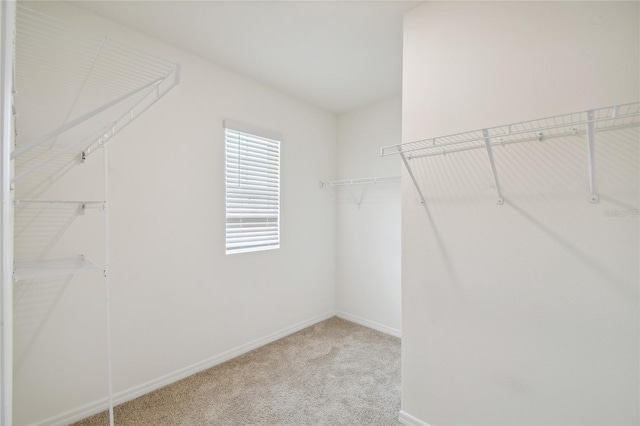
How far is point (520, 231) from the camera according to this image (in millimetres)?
1359

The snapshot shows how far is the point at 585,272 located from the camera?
1203 millimetres

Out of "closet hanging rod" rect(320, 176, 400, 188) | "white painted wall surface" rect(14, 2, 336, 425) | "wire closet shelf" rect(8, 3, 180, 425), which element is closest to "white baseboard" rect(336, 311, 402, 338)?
"white painted wall surface" rect(14, 2, 336, 425)

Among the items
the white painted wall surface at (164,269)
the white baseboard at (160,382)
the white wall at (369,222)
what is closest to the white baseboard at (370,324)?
the white wall at (369,222)

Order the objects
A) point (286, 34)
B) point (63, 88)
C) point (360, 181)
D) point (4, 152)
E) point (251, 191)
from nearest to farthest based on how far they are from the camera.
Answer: point (4, 152) < point (63, 88) < point (286, 34) < point (251, 191) < point (360, 181)

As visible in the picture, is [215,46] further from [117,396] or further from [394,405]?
[394,405]

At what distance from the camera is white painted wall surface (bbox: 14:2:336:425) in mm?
1694

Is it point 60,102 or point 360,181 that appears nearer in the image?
point 60,102

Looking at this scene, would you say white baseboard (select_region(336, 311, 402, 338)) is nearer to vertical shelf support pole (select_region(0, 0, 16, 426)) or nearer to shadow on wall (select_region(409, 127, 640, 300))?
shadow on wall (select_region(409, 127, 640, 300))

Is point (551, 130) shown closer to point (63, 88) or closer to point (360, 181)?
point (360, 181)

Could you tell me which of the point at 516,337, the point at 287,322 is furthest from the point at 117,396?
the point at 516,337

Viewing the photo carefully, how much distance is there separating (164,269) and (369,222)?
2.09m

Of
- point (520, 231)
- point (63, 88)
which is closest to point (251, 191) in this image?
point (63, 88)

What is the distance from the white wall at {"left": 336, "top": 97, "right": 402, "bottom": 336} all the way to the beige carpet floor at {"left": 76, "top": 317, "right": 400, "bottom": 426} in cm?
54

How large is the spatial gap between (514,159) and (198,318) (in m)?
2.43
